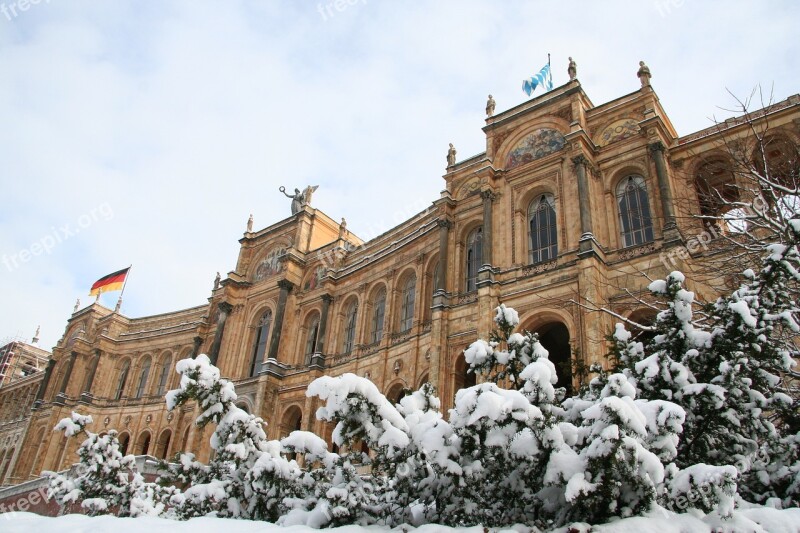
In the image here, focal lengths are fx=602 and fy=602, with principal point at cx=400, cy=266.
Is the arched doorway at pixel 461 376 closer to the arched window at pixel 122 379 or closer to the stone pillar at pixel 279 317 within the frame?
the stone pillar at pixel 279 317

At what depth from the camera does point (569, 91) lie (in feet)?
67.8

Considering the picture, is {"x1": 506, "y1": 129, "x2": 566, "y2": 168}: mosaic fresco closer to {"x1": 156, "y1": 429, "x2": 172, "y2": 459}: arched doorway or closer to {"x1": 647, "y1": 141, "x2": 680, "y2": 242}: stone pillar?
{"x1": 647, "y1": 141, "x2": 680, "y2": 242}: stone pillar

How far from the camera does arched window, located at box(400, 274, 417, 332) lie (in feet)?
83.5

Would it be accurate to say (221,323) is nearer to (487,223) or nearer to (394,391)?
(394,391)

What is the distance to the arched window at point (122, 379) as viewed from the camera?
133ft

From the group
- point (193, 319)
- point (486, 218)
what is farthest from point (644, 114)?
point (193, 319)

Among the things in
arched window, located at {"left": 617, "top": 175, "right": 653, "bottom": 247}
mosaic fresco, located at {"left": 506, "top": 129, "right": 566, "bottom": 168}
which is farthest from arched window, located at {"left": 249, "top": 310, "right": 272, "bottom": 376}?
arched window, located at {"left": 617, "top": 175, "right": 653, "bottom": 247}

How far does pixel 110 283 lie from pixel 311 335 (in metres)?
23.5

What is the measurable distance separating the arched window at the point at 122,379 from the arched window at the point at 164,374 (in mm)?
2764

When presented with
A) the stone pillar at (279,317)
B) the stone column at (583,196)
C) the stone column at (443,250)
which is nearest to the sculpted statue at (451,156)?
the stone column at (443,250)

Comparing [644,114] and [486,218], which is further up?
[644,114]

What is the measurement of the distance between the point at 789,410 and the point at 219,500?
7839 millimetres

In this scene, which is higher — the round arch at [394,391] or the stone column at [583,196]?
the stone column at [583,196]

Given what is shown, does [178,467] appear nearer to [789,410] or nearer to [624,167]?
[789,410]
